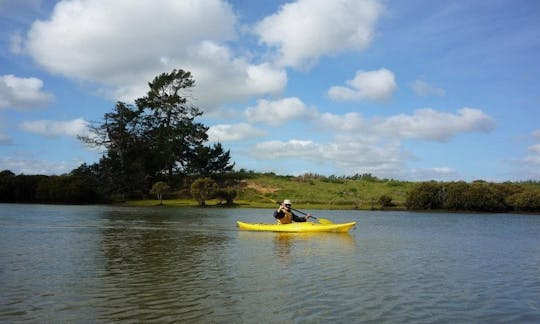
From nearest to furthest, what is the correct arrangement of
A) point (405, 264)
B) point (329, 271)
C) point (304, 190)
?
point (329, 271)
point (405, 264)
point (304, 190)

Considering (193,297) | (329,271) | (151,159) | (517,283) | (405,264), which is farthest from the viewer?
(151,159)

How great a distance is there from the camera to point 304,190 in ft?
208

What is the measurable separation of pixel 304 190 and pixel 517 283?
49486mm

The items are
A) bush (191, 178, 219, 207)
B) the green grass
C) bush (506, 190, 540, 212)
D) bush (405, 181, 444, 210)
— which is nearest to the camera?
bush (506, 190, 540, 212)

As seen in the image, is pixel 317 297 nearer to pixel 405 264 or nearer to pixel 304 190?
pixel 405 264

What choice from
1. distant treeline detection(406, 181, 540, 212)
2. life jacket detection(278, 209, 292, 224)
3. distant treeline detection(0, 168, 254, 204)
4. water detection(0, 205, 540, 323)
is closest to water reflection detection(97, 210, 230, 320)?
water detection(0, 205, 540, 323)

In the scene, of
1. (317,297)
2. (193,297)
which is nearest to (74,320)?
(193,297)

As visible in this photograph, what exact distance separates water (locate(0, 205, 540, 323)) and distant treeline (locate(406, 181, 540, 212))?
81.9 feet

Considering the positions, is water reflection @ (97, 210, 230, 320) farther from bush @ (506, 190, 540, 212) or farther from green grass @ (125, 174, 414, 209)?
bush @ (506, 190, 540, 212)

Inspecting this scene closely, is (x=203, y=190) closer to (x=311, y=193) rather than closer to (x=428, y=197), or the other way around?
(x=311, y=193)

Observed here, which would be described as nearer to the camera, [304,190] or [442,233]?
[442,233]

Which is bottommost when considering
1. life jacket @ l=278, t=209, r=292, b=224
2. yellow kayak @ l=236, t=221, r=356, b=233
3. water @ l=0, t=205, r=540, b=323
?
water @ l=0, t=205, r=540, b=323

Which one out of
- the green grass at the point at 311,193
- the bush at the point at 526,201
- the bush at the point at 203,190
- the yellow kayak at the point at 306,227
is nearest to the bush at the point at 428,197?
the green grass at the point at 311,193

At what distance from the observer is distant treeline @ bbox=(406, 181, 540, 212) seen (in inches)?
1898
